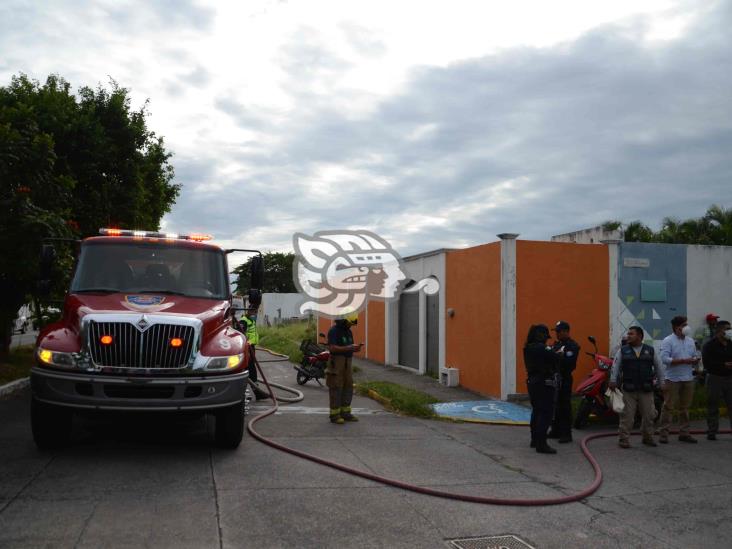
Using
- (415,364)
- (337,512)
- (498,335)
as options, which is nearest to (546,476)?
(337,512)

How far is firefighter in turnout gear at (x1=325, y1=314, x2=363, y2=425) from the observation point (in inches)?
394

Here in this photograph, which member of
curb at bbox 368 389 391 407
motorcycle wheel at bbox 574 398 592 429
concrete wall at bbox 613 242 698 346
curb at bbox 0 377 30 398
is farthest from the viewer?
concrete wall at bbox 613 242 698 346

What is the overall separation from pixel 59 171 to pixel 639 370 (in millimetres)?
13556

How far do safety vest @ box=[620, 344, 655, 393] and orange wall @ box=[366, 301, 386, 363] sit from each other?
1246cm

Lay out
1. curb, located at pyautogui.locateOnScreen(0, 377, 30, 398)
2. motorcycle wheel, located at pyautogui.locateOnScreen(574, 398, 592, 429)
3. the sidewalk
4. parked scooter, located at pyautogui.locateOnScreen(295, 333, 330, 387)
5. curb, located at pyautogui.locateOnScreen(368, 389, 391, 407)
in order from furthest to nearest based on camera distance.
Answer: parked scooter, located at pyautogui.locateOnScreen(295, 333, 330, 387) → the sidewalk → curb, located at pyautogui.locateOnScreen(368, 389, 391, 407) → curb, located at pyautogui.locateOnScreen(0, 377, 30, 398) → motorcycle wheel, located at pyautogui.locateOnScreen(574, 398, 592, 429)

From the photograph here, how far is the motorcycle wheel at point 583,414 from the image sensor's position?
10320mm

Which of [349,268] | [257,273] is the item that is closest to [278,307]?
[349,268]

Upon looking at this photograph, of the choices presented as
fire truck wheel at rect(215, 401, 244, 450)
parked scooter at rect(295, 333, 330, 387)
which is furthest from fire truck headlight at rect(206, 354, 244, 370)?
parked scooter at rect(295, 333, 330, 387)

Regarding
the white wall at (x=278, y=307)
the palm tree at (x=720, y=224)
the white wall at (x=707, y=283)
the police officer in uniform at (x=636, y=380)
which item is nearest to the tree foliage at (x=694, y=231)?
the palm tree at (x=720, y=224)

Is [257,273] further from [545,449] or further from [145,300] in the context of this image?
[545,449]

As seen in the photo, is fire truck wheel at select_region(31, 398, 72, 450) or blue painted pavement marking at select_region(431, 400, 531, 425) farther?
blue painted pavement marking at select_region(431, 400, 531, 425)

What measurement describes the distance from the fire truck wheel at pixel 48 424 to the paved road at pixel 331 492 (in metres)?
0.16

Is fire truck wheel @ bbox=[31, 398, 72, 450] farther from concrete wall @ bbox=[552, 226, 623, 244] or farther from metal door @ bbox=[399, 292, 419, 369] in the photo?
metal door @ bbox=[399, 292, 419, 369]

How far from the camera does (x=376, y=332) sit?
72.7 feet
